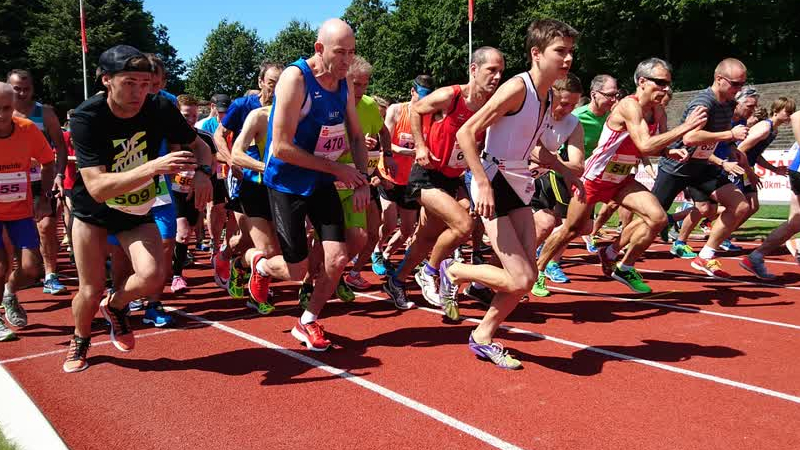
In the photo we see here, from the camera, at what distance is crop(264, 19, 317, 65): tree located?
271ft

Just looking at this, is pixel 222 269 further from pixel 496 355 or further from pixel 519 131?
pixel 519 131

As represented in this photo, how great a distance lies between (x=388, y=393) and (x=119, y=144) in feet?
7.56

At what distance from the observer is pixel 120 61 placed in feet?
12.9

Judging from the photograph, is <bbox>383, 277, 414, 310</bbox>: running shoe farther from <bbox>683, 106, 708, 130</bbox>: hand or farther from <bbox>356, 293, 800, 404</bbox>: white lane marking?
<bbox>683, 106, 708, 130</bbox>: hand

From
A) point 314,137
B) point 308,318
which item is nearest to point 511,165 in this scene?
point 314,137

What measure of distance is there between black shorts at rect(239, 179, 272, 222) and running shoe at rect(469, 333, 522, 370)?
2.17 meters

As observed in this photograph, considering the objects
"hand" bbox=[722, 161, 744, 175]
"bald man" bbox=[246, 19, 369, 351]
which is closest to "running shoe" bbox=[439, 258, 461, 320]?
"bald man" bbox=[246, 19, 369, 351]

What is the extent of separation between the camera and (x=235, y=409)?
12.1 ft

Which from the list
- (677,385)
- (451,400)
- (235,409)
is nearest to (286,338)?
(235,409)

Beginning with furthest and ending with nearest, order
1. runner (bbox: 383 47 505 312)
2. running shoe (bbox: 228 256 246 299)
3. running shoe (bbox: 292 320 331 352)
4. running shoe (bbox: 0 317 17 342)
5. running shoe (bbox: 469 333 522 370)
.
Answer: running shoe (bbox: 228 256 246 299), runner (bbox: 383 47 505 312), running shoe (bbox: 0 317 17 342), running shoe (bbox: 292 320 331 352), running shoe (bbox: 469 333 522 370)

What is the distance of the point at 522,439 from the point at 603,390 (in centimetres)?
94

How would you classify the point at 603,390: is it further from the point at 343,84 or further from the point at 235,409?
the point at 343,84

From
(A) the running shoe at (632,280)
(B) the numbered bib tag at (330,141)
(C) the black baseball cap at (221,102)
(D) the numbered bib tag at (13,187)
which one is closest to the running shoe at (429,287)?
(B) the numbered bib tag at (330,141)

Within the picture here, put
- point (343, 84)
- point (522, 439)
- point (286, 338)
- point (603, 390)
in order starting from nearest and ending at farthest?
point (522, 439) < point (603, 390) < point (343, 84) < point (286, 338)
